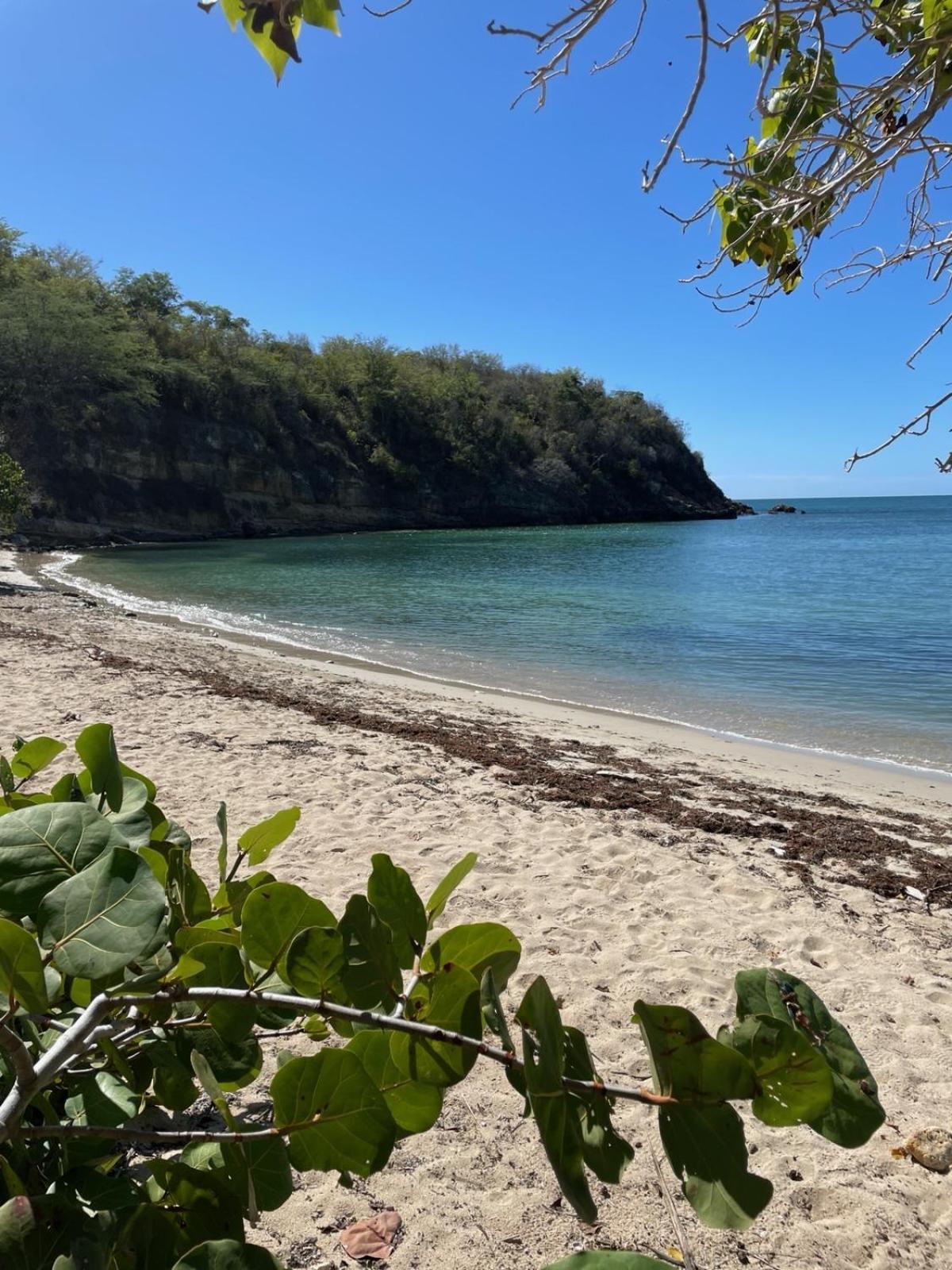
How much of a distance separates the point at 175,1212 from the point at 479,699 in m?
9.84

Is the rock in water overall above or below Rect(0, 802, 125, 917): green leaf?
below

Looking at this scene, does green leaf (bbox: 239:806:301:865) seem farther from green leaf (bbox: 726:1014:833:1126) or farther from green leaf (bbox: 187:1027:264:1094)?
green leaf (bbox: 726:1014:833:1126)

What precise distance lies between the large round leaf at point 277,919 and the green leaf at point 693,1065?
35 cm

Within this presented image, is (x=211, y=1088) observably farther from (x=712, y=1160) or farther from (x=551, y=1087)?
(x=712, y=1160)

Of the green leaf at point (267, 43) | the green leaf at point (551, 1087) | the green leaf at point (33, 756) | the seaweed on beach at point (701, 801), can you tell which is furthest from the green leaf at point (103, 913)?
the seaweed on beach at point (701, 801)

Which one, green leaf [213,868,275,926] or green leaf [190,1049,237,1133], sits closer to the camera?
green leaf [190,1049,237,1133]

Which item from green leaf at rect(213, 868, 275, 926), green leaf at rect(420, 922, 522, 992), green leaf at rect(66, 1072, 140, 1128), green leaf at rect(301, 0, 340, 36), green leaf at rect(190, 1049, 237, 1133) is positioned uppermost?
green leaf at rect(301, 0, 340, 36)

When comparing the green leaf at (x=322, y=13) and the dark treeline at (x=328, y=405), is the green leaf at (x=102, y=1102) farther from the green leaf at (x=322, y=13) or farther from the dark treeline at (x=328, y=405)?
the dark treeline at (x=328, y=405)

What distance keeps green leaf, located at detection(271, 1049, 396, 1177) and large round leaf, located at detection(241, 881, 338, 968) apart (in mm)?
114

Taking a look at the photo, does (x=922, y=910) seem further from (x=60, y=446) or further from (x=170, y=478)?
(x=170, y=478)

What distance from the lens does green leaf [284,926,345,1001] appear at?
0.78 m

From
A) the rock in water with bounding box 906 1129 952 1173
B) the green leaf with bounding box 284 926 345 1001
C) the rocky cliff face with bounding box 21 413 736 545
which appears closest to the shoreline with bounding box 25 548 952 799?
the rock in water with bounding box 906 1129 952 1173

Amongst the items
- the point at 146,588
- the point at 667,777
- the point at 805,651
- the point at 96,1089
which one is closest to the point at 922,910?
the point at 667,777

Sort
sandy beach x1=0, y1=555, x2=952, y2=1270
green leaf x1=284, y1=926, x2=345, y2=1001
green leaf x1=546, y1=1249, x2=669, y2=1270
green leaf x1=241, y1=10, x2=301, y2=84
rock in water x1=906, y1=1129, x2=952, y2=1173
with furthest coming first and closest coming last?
rock in water x1=906, y1=1129, x2=952, y2=1173 < sandy beach x1=0, y1=555, x2=952, y2=1270 < green leaf x1=241, y1=10, x2=301, y2=84 < green leaf x1=284, y1=926, x2=345, y2=1001 < green leaf x1=546, y1=1249, x2=669, y2=1270
